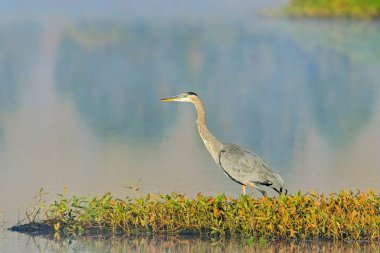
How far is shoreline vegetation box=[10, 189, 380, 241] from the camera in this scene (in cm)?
1117

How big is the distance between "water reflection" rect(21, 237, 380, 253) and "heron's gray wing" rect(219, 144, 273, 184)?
97 centimetres

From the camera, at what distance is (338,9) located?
135 ft

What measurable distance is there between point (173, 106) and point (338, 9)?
21628 millimetres

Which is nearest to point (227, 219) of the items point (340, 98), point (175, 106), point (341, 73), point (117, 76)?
point (175, 106)

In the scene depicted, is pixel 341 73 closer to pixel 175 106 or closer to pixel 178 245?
pixel 175 106

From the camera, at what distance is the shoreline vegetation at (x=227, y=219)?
1117 cm

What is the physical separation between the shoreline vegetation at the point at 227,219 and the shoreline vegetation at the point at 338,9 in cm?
2925

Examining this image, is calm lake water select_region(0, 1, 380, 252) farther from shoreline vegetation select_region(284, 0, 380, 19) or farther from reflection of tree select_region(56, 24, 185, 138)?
shoreline vegetation select_region(284, 0, 380, 19)

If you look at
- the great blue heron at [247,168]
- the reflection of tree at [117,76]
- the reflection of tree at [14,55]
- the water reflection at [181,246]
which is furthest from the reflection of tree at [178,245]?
the reflection of tree at [14,55]

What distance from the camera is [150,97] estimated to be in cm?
2195

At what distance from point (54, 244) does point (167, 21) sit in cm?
2914

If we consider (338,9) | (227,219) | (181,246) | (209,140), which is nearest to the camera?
(181,246)

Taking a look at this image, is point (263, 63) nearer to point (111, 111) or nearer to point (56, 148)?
point (111, 111)

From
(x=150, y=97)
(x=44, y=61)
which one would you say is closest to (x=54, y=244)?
(x=150, y=97)
